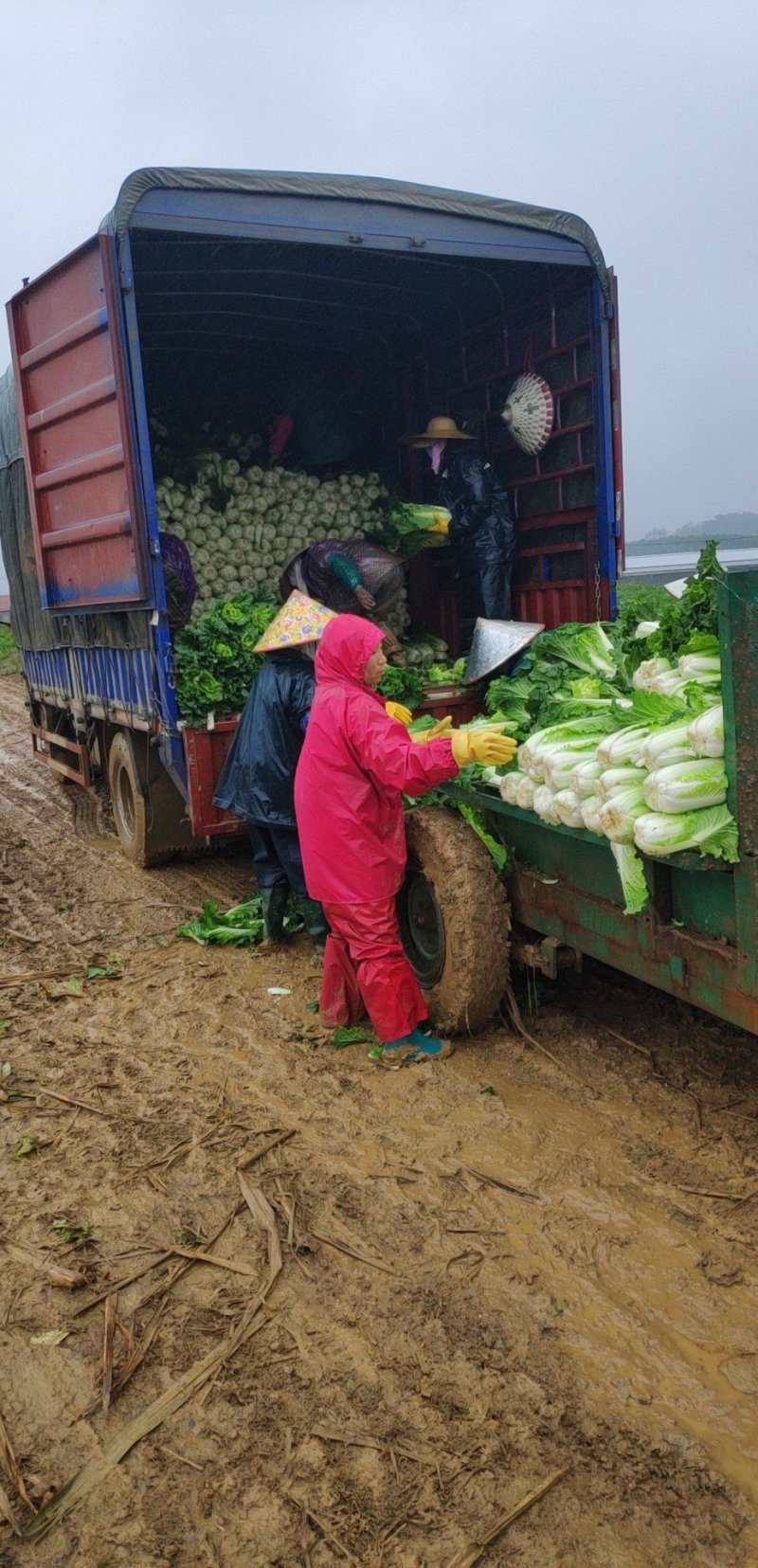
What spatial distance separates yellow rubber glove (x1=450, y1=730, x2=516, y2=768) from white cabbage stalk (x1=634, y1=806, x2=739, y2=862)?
3.13 ft

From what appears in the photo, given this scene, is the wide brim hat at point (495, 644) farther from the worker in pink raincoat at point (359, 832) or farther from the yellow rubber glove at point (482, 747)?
the yellow rubber glove at point (482, 747)

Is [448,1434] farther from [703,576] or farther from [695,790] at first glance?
[703,576]

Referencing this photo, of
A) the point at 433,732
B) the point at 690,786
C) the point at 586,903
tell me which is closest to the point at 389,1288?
the point at 586,903

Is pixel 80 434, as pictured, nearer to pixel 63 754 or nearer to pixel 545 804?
pixel 63 754

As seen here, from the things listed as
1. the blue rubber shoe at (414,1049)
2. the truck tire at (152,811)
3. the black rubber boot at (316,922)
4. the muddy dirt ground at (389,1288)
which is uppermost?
the truck tire at (152,811)

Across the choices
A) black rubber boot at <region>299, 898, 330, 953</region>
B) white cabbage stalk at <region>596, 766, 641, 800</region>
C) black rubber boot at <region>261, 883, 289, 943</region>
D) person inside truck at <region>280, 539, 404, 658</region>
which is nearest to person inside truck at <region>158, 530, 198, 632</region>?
person inside truck at <region>280, 539, 404, 658</region>

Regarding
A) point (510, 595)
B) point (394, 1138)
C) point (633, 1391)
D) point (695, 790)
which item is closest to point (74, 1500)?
point (633, 1391)

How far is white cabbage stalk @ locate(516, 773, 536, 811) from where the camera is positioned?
4.02 meters

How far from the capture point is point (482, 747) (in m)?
4.02

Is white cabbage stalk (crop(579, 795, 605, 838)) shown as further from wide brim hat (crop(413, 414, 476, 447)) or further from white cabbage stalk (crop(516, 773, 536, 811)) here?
wide brim hat (crop(413, 414, 476, 447))

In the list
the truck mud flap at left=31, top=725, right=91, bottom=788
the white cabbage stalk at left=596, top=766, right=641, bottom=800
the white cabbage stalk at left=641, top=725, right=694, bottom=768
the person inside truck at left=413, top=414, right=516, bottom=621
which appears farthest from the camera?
the truck mud flap at left=31, top=725, right=91, bottom=788

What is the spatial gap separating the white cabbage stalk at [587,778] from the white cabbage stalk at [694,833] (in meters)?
0.47

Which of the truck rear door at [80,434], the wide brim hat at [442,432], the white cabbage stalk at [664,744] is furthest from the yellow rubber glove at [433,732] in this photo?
the wide brim hat at [442,432]

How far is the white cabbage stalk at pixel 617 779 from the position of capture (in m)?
3.40
